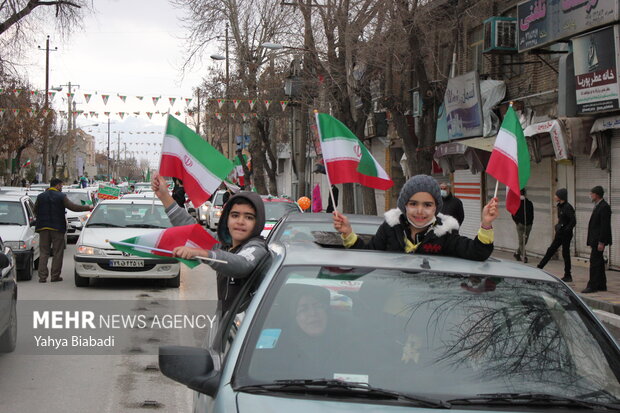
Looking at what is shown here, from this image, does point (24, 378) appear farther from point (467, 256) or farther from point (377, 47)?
point (377, 47)

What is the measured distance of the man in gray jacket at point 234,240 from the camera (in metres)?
4.19

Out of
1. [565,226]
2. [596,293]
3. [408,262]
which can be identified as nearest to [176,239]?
[408,262]

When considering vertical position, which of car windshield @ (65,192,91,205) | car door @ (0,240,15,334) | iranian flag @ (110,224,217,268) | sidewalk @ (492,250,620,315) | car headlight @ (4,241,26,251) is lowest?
sidewalk @ (492,250,620,315)

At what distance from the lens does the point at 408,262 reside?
3736 mm

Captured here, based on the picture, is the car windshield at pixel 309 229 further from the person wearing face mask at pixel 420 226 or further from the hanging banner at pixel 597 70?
the hanging banner at pixel 597 70

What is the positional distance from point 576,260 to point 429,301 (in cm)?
1625

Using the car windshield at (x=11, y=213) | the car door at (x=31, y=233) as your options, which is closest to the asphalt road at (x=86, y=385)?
the car door at (x=31, y=233)

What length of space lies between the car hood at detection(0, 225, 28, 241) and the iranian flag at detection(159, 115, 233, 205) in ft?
31.4

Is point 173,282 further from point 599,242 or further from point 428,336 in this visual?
point 428,336

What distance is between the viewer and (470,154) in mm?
22828

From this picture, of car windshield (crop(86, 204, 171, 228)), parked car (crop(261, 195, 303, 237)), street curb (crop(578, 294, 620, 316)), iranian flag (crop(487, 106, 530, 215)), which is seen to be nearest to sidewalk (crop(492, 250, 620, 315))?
street curb (crop(578, 294, 620, 316))

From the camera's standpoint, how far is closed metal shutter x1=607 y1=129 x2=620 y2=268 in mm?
16875

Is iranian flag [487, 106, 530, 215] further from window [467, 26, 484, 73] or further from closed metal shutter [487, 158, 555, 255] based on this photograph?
window [467, 26, 484, 73]

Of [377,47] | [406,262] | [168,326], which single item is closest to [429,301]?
[406,262]
